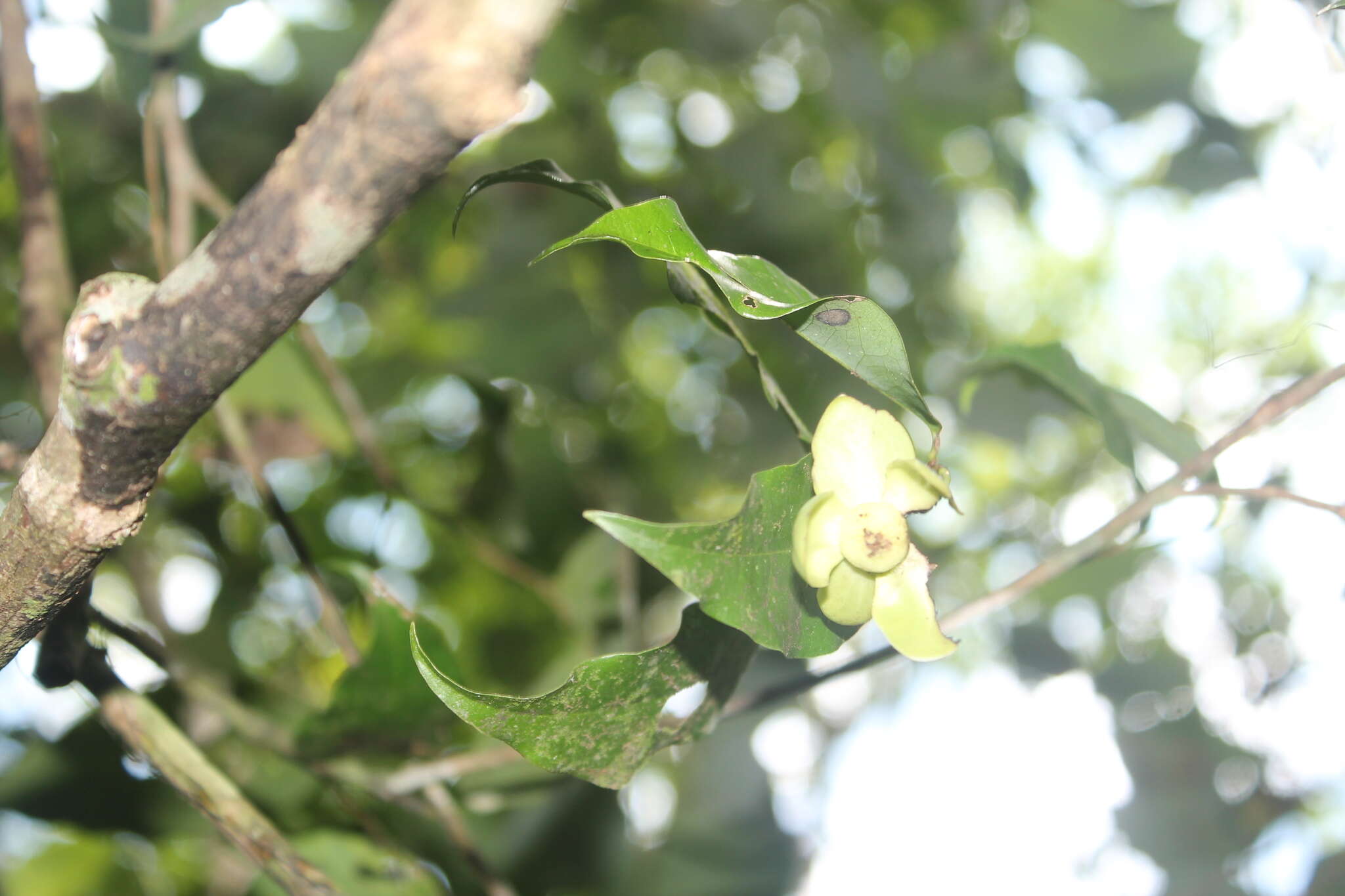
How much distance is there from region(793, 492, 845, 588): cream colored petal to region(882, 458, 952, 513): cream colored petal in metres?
0.02

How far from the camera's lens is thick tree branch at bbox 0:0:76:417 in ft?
1.71

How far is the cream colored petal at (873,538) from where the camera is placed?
30 centimetres

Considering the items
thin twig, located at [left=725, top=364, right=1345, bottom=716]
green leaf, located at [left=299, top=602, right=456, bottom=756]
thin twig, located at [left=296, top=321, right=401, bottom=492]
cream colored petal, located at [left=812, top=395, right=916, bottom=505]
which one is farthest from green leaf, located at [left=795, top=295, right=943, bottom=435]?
thin twig, located at [left=296, top=321, right=401, bottom=492]

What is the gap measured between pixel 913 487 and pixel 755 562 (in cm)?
6

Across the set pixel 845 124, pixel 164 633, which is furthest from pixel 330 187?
pixel 845 124

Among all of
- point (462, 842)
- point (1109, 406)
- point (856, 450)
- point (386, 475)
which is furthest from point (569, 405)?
point (856, 450)

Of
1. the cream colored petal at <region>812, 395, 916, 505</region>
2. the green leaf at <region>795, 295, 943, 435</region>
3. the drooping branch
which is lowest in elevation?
the cream colored petal at <region>812, 395, 916, 505</region>

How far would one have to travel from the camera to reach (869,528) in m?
0.30

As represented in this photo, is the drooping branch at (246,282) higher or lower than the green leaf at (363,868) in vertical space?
higher

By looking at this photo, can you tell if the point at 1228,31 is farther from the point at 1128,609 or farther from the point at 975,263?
the point at 975,263

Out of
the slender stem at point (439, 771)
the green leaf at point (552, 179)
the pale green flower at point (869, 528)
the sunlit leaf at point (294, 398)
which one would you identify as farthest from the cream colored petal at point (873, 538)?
the sunlit leaf at point (294, 398)

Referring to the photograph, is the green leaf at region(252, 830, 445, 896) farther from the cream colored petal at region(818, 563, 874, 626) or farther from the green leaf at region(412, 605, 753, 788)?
the cream colored petal at region(818, 563, 874, 626)

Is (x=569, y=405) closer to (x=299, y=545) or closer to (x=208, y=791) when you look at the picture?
(x=299, y=545)

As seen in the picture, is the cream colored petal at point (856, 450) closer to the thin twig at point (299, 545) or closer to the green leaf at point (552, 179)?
the green leaf at point (552, 179)
